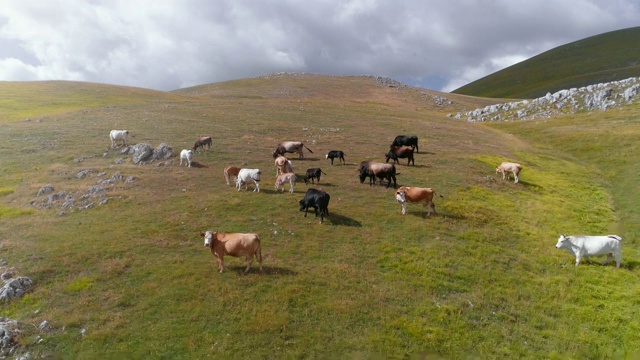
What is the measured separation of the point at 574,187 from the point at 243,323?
30773mm

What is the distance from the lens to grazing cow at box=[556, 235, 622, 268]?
17.1 m


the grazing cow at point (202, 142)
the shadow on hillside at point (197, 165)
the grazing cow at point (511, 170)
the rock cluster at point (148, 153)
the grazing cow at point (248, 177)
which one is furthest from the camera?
the grazing cow at point (202, 142)

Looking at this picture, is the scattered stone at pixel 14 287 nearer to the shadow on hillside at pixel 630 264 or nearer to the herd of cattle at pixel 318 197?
the herd of cattle at pixel 318 197

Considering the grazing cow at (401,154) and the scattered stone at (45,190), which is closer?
the scattered stone at (45,190)

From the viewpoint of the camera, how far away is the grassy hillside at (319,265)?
1201 cm

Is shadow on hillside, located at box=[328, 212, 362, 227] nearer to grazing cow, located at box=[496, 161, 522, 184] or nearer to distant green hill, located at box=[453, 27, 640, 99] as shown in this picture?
grazing cow, located at box=[496, 161, 522, 184]

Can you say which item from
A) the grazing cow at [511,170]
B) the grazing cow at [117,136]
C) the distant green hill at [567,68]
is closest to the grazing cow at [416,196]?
the grazing cow at [511,170]

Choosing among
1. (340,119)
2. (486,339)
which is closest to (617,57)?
(340,119)

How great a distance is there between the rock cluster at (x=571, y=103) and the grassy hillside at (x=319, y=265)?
128 feet

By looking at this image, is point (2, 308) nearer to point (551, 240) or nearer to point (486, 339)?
point (486, 339)

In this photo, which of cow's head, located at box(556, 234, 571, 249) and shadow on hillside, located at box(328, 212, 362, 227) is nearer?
cow's head, located at box(556, 234, 571, 249)

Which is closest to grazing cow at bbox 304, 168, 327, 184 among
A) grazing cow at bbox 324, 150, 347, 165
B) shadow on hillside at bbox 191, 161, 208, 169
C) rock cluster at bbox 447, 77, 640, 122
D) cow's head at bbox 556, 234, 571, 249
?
grazing cow at bbox 324, 150, 347, 165

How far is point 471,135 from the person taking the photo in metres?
52.4

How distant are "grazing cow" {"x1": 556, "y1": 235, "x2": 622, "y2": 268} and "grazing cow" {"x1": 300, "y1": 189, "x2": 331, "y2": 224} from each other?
11.4 m
